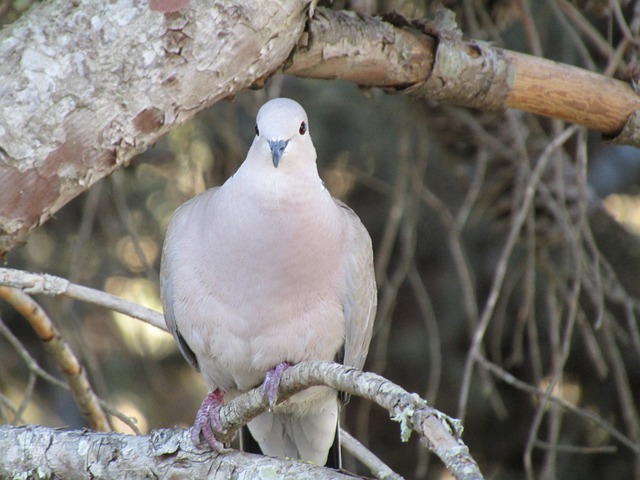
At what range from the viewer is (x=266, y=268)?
7.06 feet

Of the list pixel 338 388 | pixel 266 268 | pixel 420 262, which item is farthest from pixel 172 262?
pixel 420 262

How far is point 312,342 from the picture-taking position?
88.8 inches

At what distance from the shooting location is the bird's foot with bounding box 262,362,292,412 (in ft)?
5.97

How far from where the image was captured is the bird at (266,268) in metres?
2.16

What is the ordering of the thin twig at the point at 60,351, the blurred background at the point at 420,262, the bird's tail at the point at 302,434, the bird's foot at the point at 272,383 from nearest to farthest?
the bird's foot at the point at 272,383 < the thin twig at the point at 60,351 < the bird's tail at the point at 302,434 < the blurred background at the point at 420,262

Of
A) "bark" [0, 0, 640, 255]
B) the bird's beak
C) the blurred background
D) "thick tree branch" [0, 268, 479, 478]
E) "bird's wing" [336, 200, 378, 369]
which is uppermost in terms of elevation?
"bark" [0, 0, 640, 255]

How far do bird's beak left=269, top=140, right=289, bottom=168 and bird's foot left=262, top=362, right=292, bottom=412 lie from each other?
20.0 inches

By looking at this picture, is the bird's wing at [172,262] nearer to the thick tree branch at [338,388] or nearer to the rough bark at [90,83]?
the thick tree branch at [338,388]

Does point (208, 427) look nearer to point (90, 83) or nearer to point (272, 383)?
point (272, 383)

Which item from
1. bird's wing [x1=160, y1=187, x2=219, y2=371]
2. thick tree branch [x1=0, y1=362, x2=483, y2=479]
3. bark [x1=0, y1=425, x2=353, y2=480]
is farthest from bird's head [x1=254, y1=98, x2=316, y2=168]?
bark [x1=0, y1=425, x2=353, y2=480]

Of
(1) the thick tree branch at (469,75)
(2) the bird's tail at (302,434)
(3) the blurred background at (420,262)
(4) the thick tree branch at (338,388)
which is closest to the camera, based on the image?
(4) the thick tree branch at (338,388)

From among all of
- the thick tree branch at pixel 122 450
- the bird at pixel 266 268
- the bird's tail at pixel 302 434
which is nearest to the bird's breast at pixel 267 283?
the bird at pixel 266 268

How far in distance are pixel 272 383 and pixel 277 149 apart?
577 millimetres

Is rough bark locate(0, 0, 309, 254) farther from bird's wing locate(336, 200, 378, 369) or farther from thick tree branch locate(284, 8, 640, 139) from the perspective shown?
bird's wing locate(336, 200, 378, 369)
